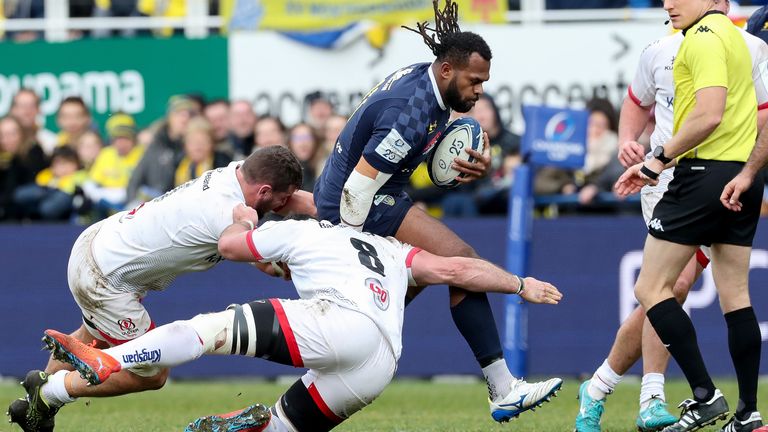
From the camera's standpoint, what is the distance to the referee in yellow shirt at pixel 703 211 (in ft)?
24.0

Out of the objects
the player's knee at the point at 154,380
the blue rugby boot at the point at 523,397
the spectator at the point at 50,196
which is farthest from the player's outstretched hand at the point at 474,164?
the spectator at the point at 50,196

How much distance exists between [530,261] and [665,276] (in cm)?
516

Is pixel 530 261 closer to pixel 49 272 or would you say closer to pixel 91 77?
pixel 49 272

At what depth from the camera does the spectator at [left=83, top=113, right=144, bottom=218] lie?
13742mm

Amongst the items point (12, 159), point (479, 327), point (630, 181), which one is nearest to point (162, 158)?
point (12, 159)

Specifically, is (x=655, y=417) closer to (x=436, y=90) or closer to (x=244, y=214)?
(x=436, y=90)

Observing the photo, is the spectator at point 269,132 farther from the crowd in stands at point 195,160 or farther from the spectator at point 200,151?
the spectator at point 200,151

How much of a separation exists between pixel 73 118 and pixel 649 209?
7.57 m

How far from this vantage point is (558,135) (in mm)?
11797

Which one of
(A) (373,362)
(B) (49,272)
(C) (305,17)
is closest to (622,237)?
(C) (305,17)

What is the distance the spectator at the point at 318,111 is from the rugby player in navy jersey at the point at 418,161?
588 cm

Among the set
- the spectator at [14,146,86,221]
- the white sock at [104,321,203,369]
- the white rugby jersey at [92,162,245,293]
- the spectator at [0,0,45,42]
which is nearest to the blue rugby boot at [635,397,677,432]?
the white rugby jersey at [92,162,245,293]

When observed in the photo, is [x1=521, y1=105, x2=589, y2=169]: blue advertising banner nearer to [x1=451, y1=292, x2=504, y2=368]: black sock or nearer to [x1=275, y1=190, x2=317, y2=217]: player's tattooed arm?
[x1=275, y1=190, x2=317, y2=217]: player's tattooed arm

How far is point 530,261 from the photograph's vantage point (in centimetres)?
1268
